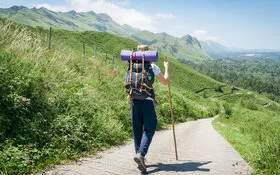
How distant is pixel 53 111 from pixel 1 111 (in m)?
1.30

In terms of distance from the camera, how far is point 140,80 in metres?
5.22

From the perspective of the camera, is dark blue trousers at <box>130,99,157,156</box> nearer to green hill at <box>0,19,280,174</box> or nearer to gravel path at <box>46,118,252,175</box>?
gravel path at <box>46,118,252,175</box>

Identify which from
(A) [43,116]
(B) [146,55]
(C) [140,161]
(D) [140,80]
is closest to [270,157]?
(C) [140,161]

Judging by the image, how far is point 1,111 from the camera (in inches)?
214

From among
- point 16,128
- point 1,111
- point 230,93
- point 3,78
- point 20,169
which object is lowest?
point 230,93

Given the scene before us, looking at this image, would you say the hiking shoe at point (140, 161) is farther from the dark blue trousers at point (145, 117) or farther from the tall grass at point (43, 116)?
the tall grass at point (43, 116)

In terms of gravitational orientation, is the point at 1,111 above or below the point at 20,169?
above

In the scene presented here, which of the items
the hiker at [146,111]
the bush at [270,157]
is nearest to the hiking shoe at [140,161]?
the hiker at [146,111]

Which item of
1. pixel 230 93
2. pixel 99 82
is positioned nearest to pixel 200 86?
pixel 230 93

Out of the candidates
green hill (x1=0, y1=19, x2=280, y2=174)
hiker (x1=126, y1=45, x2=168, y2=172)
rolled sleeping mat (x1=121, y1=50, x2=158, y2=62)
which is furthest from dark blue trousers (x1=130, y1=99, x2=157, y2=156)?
green hill (x1=0, y1=19, x2=280, y2=174)

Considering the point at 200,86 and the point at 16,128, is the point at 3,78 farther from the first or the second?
the point at 200,86

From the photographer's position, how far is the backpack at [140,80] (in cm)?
520

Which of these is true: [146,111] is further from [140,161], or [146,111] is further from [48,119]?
[48,119]

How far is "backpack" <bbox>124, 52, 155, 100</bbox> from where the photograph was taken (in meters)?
5.20
